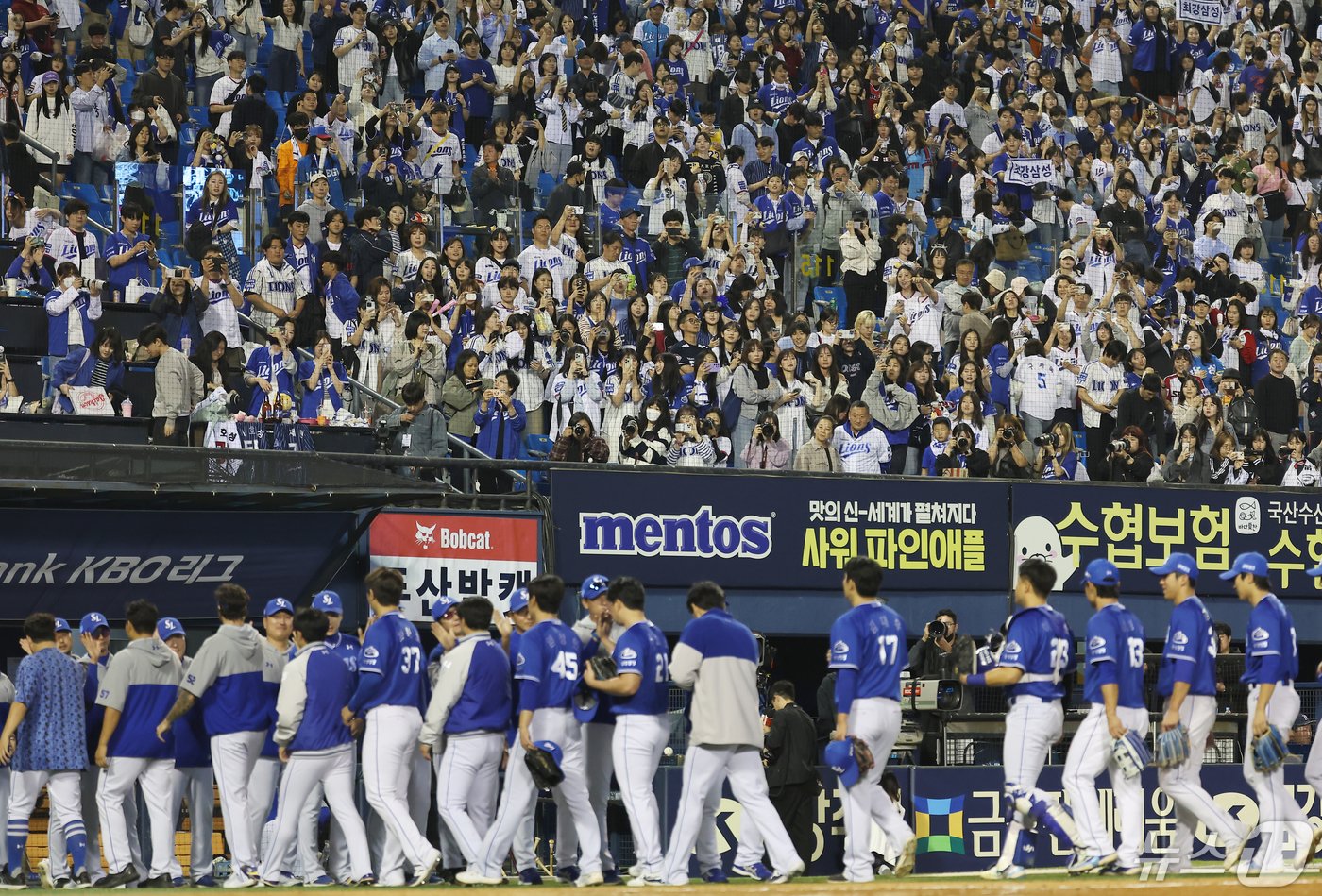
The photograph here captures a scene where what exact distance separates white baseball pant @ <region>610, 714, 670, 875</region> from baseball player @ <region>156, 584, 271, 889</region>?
2.45m

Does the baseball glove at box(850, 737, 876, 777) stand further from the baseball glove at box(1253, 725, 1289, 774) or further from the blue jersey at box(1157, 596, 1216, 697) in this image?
the baseball glove at box(1253, 725, 1289, 774)

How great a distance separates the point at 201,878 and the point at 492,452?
7134 mm

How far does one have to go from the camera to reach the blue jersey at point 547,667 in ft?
40.2

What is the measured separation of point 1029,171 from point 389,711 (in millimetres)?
14631

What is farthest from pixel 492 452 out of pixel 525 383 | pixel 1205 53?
pixel 1205 53

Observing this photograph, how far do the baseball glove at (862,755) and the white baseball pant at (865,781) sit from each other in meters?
0.04

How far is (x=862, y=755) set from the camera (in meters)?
11.9

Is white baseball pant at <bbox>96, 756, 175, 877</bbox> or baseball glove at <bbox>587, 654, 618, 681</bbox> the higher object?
baseball glove at <bbox>587, 654, 618, 681</bbox>

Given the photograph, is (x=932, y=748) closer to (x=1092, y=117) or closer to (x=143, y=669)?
(x=143, y=669)

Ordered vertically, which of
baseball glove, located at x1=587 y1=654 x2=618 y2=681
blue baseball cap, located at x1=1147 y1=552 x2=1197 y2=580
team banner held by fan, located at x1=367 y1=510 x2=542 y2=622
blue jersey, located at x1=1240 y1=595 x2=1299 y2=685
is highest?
team banner held by fan, located at x1=367 y1=510 x2=542 y2=622

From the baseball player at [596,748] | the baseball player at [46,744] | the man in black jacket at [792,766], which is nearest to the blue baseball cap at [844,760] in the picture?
the baseball player at [596,748]

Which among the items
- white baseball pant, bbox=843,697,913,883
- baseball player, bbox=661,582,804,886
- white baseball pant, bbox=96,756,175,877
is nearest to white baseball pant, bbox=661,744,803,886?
baseball player, bbox=661,582,804,886

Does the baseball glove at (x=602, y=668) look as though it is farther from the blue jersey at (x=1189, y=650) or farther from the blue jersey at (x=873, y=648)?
the blue jersey at (x=1189, y=650)

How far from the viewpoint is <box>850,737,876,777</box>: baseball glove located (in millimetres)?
11875
